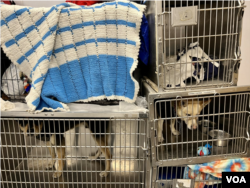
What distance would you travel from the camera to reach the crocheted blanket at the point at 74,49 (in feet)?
3.22

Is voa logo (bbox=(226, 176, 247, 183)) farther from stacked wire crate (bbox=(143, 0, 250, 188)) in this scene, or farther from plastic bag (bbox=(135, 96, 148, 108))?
plastic bag (bbox=(135, 96, 148, 108))

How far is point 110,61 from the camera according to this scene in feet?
3.46

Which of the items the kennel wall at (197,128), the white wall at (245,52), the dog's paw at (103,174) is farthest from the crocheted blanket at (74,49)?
the white wall at (245,52)

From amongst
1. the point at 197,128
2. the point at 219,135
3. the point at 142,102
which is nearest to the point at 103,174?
the point at 142,102

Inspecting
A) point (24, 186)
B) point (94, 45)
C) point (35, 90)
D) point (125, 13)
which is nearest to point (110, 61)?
point (94, 45)

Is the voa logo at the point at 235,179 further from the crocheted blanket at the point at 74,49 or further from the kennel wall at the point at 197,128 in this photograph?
the crocheted blanket at the point at 74,49

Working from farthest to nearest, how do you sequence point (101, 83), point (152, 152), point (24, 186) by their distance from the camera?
point (24, 186)
point (101, 83)
point (152, 152)

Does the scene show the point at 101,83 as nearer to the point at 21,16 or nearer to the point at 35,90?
the point at 35,90

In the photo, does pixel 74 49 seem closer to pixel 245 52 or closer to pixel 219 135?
pixel 219 135

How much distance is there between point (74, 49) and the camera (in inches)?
40.6

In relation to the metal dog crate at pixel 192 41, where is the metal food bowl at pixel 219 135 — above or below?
below

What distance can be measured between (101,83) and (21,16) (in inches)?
20.1

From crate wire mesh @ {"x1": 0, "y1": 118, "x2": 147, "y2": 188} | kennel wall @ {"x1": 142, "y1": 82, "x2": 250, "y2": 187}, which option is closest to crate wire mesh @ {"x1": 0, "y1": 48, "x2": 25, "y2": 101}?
crate wire mesh @ {"x1": 0, "y1": 118, "x2": 147, "y2": 188}

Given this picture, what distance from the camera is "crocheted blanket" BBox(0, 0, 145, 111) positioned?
98 centimetres
